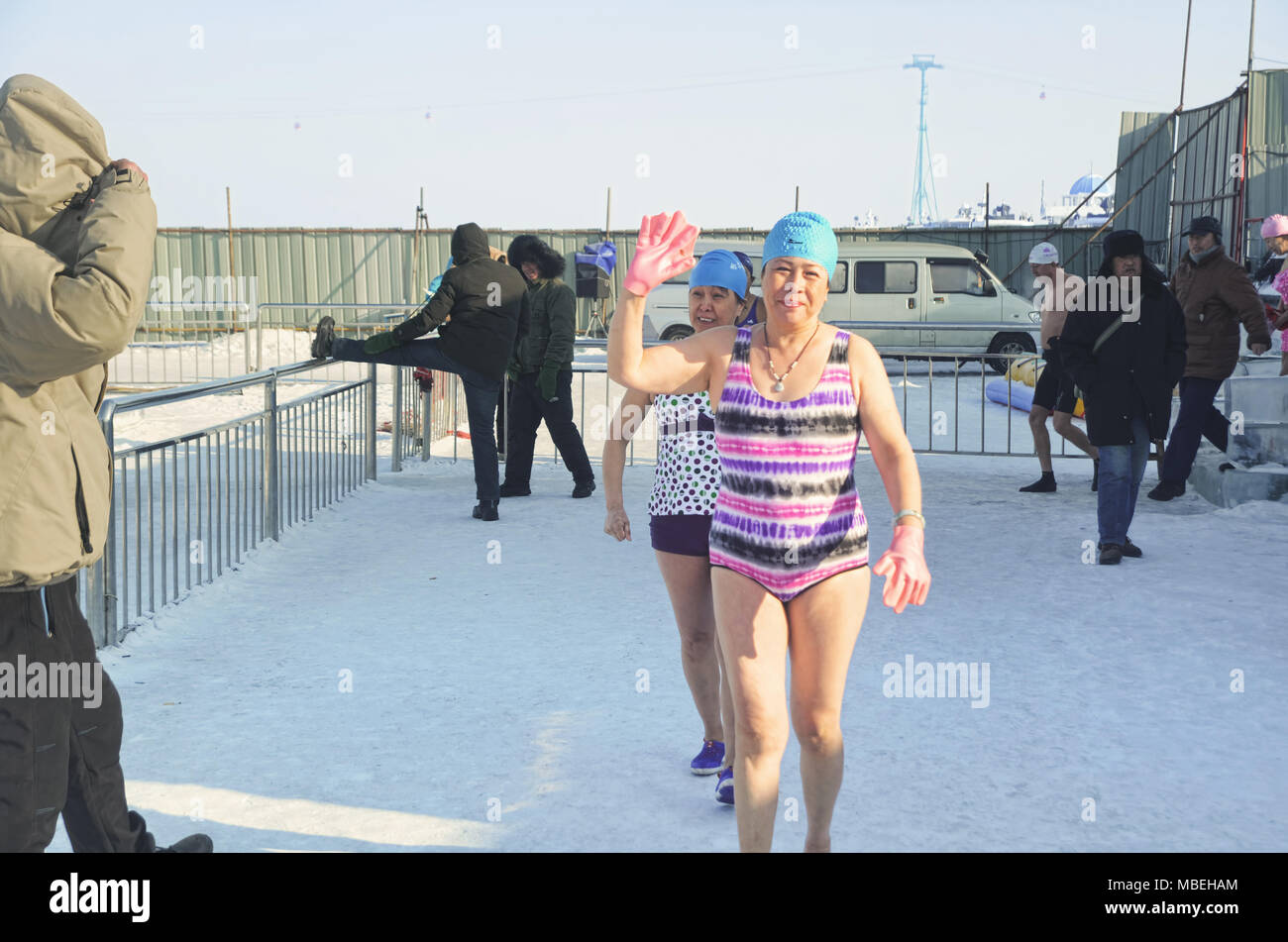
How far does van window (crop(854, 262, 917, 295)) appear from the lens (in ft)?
70.9

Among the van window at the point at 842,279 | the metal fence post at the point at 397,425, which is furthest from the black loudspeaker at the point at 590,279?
the metal fence post at the point at 397,425

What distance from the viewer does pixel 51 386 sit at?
276cm

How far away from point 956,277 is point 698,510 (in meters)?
18.8

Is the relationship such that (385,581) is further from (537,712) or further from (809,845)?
(809,845)

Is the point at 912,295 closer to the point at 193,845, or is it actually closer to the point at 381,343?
the point at 381,343

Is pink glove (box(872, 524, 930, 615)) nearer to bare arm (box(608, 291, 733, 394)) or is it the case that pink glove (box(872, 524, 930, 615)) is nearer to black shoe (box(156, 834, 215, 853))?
bare arm (box(608, 291, 733, 394))

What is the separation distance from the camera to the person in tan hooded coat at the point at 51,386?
2580 mm

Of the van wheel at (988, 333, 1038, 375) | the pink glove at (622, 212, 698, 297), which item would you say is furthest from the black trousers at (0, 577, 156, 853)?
the van wheel at (988, 333, 1038, 375)

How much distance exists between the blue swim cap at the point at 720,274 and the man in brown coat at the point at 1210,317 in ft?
19.2

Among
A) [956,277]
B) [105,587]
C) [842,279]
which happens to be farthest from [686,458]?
[956,277]

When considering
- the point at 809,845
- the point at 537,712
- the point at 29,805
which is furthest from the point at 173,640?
the point at 809,845

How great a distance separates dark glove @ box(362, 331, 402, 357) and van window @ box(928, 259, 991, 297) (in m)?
15.0

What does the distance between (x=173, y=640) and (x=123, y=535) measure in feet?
1.77

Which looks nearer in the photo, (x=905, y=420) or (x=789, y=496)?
(x=789, y=496)
